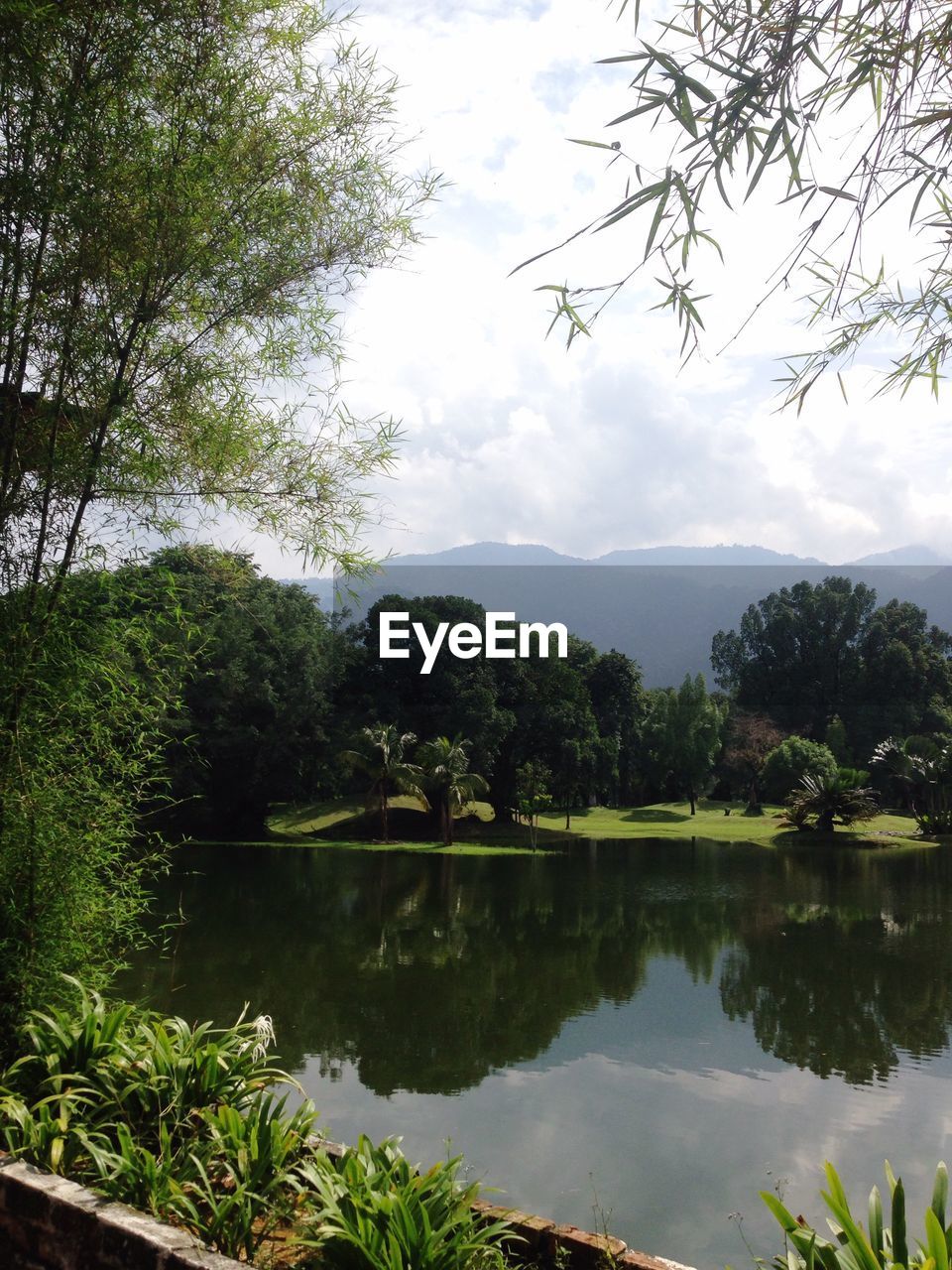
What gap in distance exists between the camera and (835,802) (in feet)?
90.8

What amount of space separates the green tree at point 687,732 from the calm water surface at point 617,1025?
17532mm

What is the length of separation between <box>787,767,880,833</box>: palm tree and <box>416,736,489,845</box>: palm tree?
354 inches

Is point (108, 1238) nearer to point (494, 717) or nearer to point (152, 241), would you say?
point (152, 241)

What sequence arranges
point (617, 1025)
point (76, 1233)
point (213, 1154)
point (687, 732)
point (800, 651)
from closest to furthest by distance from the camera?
point (76, 1233)
point (213, 1154)
point (617, 1025)
point (687, 732)
point (800, 651)

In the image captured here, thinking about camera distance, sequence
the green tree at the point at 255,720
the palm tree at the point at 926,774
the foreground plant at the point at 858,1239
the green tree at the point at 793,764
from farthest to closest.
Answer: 1. the green tree at the point at 793,764
2. the palm tree at the point at 926,774
3. the green tree at the point at 255,720
4. the foreground plant at the point at 858,1239

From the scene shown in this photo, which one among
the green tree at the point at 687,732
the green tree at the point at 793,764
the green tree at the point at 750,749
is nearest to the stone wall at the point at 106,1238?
the green tree at the point at 793,764

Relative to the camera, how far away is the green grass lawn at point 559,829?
2689cm

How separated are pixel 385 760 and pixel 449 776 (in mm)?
1774

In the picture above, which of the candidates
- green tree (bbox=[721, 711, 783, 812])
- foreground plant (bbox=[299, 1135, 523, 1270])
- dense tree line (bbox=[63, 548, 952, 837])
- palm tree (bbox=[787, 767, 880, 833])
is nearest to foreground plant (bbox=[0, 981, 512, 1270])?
foreground plant (bbox=[299, 1135, 523, 1270])

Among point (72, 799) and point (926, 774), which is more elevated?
point (72, 799)

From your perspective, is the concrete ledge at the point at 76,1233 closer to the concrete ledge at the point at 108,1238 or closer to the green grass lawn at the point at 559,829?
the concrete ledge at the point at 108,1238

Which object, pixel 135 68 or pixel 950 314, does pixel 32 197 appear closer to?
pixel 135 68

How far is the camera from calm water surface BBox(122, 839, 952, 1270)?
234 inches

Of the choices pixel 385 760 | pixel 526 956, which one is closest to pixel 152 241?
pixel 526 956
